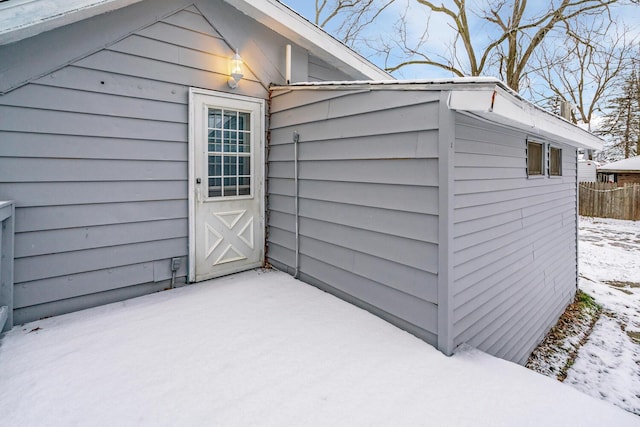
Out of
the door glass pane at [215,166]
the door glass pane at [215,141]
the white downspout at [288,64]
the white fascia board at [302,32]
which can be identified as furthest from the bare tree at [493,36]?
the door glass pane at [215,166]

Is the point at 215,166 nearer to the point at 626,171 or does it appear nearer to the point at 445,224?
the point at 445,224

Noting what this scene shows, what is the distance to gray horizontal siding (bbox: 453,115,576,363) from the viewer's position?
9.30ft

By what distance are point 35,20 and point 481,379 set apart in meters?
4.12

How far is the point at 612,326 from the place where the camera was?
516 centimetres

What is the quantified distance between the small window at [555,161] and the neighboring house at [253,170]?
870 millimetres

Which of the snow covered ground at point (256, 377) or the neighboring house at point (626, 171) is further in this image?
the neighboring house at point (626, 171)

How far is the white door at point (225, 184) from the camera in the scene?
381 centimetres

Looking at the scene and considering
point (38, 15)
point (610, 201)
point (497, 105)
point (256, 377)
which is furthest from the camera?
point (610, 201)

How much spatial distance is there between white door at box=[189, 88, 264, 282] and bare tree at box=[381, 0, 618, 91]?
11156 millimetres

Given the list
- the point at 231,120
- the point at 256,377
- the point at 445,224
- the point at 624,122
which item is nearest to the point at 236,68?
the point at 231,120

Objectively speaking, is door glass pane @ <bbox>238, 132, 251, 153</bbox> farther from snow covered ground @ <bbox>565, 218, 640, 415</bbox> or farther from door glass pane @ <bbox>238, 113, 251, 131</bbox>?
snow covered ground @ <bbox>565, 218, 640, 415</bbox>

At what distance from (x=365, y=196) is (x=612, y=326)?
4.82 meters

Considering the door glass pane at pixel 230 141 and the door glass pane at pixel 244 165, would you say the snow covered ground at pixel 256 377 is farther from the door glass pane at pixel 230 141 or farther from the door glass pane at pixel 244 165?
the door glass pane at pixel 230 141

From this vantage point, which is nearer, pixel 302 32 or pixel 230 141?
pixel 230 141
